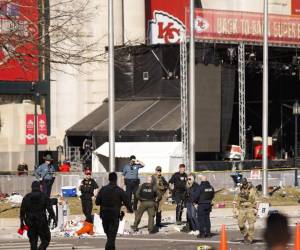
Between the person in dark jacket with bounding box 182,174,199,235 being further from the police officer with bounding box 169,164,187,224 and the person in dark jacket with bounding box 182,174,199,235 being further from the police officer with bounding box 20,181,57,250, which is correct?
the police officer with bounding box 20,181,57,250

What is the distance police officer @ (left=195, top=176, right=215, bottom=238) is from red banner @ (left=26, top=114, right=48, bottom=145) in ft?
109

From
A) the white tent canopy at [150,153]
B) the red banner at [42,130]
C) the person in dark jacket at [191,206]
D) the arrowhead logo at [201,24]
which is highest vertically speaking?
the arrowhead logo at [201,24]

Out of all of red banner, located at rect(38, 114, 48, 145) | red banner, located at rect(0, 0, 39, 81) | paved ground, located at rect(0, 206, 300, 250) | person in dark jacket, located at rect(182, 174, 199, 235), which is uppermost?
red banner, located at rect(0, 0, 39, 81)

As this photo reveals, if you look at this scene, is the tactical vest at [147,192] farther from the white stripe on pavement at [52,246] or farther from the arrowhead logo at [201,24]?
the arrowhead logo at [201,24]

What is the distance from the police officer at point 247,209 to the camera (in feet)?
73.0

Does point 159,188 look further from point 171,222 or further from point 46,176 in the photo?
point 46,176

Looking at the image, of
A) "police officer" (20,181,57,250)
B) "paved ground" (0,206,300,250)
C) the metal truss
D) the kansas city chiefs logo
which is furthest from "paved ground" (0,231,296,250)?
the kansas city chiefs logo

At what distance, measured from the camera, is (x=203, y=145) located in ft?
169

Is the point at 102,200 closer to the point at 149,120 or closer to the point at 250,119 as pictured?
the point at 149,120

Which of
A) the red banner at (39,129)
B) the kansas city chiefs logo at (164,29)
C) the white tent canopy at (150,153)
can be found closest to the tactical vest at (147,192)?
the white tent canopy at (150,153)

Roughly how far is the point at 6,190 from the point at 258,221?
1445cm

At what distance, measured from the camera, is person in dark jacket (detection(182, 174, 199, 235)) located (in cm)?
2452

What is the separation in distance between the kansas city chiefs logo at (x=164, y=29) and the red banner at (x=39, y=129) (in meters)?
8.60

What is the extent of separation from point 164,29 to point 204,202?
107 ft
